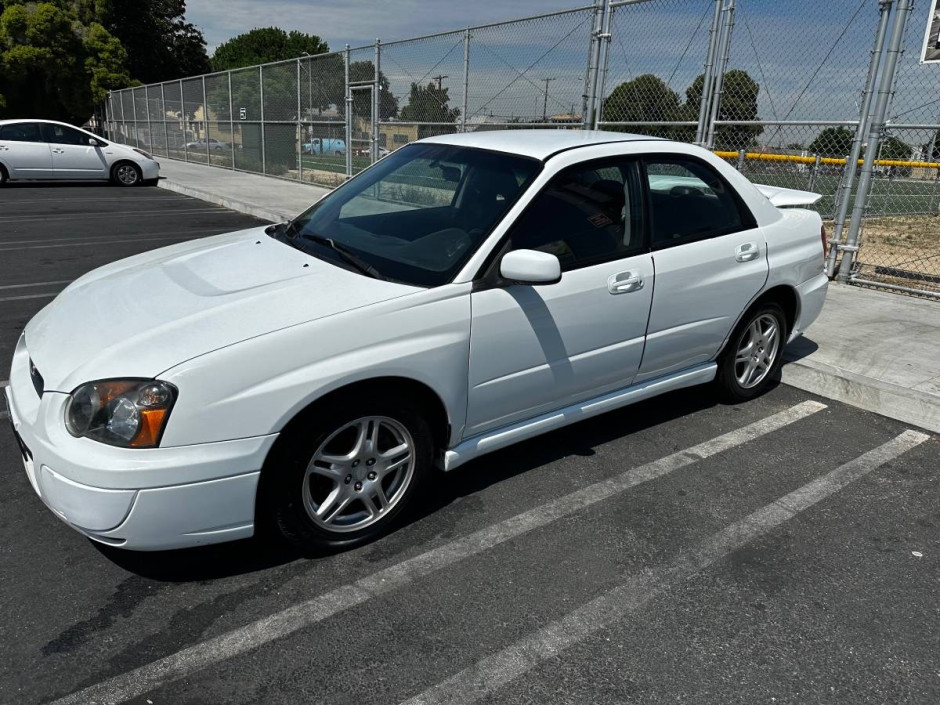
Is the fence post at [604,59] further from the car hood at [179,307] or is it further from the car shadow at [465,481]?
the car hood at [179,307]

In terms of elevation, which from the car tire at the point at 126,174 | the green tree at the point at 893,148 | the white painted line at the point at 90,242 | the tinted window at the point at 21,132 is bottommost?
the white painted line at the point at 90,242

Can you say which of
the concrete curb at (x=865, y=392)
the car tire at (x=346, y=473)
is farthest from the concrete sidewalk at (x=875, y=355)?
the car tire at (x=346, y=473)

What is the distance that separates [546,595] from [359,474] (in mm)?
871

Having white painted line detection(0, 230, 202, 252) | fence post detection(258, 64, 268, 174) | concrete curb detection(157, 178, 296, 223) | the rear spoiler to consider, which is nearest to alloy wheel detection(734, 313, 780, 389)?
the rear spoiler

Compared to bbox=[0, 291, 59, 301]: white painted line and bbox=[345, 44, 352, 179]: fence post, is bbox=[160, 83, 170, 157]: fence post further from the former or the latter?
bbox=[0, 291, 59, 301]: white painted line

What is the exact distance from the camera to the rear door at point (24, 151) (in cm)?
1496

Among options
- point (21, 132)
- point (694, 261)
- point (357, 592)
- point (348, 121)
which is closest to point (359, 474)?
point (357, 592)

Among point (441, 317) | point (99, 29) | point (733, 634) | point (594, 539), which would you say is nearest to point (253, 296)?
point (441, 317)

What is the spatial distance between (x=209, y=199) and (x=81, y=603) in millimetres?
13310

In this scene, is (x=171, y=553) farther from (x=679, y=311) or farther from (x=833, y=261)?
(x=833, y=261)

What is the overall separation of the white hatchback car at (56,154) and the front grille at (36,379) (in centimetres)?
1482

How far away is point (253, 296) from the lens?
2836 mm

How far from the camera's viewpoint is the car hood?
2.50m

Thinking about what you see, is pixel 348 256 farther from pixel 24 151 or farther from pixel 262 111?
pixel 262 111
